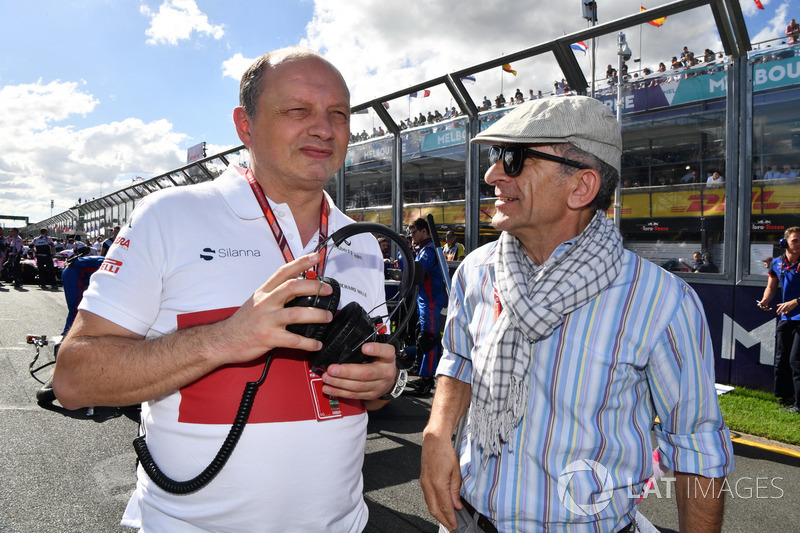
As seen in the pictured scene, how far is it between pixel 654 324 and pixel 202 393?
1277 mm

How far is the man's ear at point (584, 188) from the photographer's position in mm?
1697

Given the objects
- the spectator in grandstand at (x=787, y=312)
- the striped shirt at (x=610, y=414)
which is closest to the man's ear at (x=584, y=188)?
the striped shirt at (x=610, y=414)

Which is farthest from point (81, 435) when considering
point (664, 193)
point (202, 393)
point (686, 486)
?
point (664, 193)

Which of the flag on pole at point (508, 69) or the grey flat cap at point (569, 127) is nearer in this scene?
the grey flat cap at point (569, 127)

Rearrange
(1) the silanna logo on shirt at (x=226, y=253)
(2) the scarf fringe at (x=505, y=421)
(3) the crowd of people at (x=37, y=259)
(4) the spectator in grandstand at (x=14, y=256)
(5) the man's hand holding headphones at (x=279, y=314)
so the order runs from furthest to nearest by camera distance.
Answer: (4) the spectator in grandstand at (x=14, y=256), (3) the crowd of people at (x=37, y=259), (2) the scarf fringe at (x=505, y=421), (1) the silanna logo on shirt at (x=226, y=253), (5) the man's hand holding headphones at (x=279, y=314)

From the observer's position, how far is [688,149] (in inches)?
264

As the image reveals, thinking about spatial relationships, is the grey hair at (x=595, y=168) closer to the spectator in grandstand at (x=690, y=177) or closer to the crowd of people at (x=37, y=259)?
the spectator in grandstand at (x=690, y=177)

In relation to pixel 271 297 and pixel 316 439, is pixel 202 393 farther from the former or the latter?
pixel 271 297

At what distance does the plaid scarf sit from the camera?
153cm

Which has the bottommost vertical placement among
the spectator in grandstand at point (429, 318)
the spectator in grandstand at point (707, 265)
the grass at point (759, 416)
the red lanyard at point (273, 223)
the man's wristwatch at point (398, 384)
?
the grass at point (759, 416)

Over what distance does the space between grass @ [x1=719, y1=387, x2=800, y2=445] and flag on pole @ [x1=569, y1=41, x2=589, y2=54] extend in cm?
479

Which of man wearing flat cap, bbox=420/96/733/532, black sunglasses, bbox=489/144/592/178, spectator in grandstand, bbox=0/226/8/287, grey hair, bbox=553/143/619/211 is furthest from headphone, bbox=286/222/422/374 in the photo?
spectator in grandstand, bbox=0/226/8/287

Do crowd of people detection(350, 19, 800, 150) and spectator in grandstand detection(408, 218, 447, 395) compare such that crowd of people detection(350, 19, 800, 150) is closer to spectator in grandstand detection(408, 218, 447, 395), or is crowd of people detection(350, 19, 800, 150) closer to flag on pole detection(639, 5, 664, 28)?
flag on pole detection(639, 5, 664, 28)

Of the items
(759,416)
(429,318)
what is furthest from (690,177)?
(429,318)
